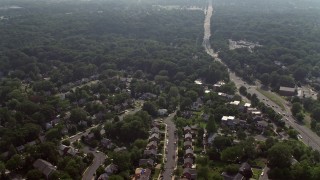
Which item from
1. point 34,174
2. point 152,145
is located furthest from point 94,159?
point 34,174

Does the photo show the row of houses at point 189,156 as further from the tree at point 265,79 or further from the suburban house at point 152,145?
the tree at point 265,79

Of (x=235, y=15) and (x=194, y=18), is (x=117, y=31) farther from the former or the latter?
(x=235, y=15)

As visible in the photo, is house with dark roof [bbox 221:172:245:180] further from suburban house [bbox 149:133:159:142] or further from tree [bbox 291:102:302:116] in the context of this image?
tree [bbox 291:102:302:116]

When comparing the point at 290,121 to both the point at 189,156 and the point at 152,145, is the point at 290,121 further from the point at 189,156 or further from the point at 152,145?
the point at 152,145

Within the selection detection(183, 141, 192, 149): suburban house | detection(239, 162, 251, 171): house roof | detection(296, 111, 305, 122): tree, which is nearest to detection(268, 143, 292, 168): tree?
detection(239, 162, 251, 171): house roof

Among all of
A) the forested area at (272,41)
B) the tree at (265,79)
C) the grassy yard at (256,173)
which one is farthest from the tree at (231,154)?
the tree at (265,79)

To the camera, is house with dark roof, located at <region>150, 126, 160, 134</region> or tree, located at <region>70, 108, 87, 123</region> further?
tree, located at <region>70, 108, 87, 123</region>
